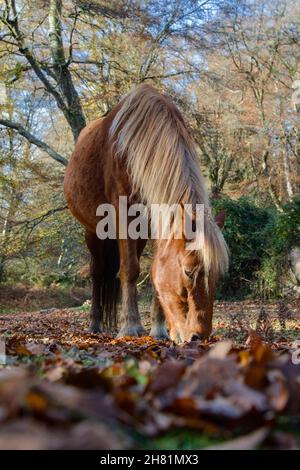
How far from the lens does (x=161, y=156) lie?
5445 mm

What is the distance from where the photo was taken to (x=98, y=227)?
22.9 feet

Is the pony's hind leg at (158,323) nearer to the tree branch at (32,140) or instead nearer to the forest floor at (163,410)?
the forest floor at (163,410)

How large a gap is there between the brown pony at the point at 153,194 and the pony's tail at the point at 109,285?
0.04 ft

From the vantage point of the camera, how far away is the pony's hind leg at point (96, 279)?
7608mm

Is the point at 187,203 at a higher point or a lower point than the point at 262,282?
higher

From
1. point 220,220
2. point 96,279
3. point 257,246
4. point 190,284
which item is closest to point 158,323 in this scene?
Answer: point 220,220

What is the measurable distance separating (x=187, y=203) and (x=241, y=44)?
17.7 meters

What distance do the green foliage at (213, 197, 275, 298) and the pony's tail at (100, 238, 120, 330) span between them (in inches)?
294

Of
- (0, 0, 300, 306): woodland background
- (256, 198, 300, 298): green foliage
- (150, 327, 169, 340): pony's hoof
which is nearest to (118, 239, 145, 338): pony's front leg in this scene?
(150, 327, 169, 340): pony's hoof

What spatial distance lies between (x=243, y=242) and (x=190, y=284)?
34.8ft

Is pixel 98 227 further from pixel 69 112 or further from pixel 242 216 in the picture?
pixel 242 216

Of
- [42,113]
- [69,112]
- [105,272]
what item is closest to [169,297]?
[105,272]

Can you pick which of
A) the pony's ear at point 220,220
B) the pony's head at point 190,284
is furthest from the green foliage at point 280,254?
the pony's head at point 190,284

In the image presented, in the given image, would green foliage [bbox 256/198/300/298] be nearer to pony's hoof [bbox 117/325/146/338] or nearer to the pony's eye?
pony's hoof [bbox 117/325/146/338]
